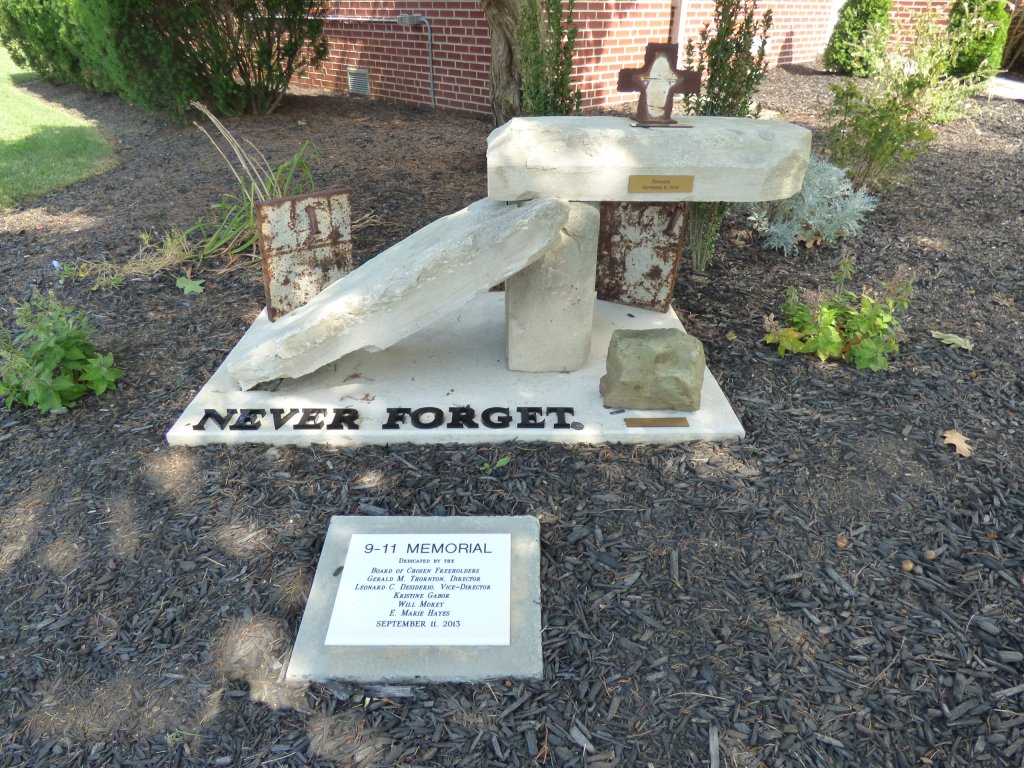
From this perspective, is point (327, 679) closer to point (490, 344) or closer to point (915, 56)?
point (490, 344)

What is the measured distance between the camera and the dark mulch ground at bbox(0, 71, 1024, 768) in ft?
6.31

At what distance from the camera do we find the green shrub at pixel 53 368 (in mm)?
3182

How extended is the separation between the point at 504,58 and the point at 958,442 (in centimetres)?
472

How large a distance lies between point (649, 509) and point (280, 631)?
142cm

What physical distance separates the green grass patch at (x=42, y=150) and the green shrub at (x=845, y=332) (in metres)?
6.70

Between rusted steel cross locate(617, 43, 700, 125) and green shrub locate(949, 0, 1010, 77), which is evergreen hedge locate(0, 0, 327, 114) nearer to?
rusted steel cross locate(617, 43, 700, 125)

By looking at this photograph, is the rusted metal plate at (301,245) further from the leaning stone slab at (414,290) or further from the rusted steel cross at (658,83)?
the rusted steel cross at (658,83)

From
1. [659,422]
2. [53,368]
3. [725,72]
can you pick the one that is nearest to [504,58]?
[725,72]

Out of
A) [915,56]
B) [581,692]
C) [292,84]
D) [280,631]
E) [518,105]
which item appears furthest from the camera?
[292,84]

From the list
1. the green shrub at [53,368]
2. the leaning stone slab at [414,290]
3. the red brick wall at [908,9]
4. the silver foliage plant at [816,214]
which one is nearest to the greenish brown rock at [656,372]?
the leaning stone slab at [414,290]

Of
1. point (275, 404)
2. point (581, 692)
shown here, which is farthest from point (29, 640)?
point (581, 692)

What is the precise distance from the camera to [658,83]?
3.33 m

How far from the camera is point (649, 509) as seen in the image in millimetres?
2629

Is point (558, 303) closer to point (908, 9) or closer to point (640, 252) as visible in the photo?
point (640, 252)
